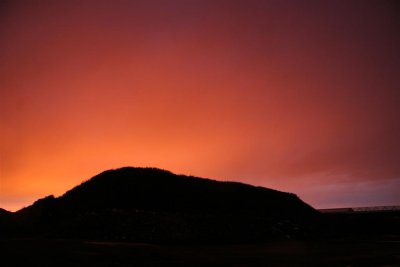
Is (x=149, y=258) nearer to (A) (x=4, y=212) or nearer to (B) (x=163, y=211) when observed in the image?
(B) (x=163, y=211)

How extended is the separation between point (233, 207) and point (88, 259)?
2917 cm

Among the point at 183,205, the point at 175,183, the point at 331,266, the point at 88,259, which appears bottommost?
the point at 331,266

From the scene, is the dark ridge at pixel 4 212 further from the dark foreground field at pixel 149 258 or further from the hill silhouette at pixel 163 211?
the dark foreground field at pixel 149 258

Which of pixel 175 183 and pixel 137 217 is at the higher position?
pixel 175 183

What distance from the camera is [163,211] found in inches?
1551

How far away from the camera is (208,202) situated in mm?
45625

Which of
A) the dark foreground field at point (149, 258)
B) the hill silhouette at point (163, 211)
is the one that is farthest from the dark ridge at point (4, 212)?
the dark foreground field at point (149, 258)

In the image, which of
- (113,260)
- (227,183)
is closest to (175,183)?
(227,183)

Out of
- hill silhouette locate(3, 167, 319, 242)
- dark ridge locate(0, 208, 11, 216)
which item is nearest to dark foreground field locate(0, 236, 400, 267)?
hill silhouette locate(3, 167, 319, 242)

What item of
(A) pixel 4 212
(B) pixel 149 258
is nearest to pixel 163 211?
(B) pixel 149 258

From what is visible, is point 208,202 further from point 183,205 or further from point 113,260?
point 113,260

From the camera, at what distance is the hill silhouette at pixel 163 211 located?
108ft

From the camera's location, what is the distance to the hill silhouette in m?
33.1

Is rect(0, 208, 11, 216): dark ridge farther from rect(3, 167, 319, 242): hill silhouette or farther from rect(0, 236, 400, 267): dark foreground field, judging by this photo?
rect(0, 236, 400, 267): dark foreground field
